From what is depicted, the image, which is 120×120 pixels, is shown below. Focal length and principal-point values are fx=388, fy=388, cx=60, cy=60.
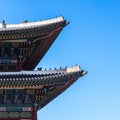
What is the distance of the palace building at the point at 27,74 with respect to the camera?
94.2 ft

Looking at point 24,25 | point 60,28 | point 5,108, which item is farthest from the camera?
point 24,25

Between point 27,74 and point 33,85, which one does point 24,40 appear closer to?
point 27,74

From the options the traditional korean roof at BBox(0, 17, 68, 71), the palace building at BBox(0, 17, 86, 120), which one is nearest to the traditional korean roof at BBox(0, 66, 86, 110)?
the palace building at BBox(0, 17, 86, 120)

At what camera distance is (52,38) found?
32.7m

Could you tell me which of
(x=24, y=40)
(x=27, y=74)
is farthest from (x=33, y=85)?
(x=24, y=40)

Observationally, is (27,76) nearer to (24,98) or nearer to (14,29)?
(24,98)

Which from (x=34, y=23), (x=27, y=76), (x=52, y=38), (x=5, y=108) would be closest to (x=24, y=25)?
(x=34, y=23)

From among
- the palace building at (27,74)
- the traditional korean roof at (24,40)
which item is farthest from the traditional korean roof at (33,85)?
the traditional korean roof at (24,40)

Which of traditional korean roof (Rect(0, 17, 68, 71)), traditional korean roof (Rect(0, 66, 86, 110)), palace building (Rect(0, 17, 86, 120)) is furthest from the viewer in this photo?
traditional korean roof (Rect(0, 17, 68, 71))

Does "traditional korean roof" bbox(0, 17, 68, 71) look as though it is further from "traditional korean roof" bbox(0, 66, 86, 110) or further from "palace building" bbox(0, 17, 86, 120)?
"traditional korean roof" bbox(0, 66, 86, 110)

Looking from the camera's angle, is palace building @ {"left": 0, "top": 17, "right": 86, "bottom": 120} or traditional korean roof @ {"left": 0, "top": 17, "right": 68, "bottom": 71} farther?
traditional korean roof @ {"left": 0, "top": 17, "right": 68, "bottom": 71}

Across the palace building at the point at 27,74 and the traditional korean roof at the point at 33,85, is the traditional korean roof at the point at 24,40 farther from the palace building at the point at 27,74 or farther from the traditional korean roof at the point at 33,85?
the traditional korean roof at the point at 33,85

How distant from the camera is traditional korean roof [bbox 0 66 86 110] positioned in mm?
28422

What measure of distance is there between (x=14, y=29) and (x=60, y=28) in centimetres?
380
